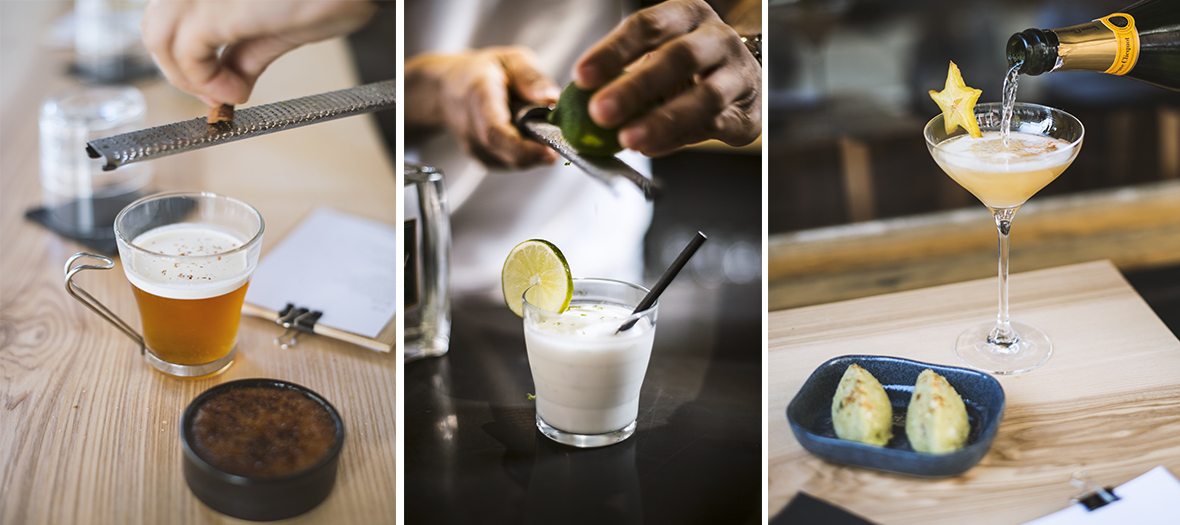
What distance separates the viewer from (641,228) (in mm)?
1539

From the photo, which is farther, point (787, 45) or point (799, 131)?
point (799, 131)

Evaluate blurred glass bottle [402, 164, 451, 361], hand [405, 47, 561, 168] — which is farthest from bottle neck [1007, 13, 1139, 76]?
blurred glass bottle [402, 164, 451, 361]

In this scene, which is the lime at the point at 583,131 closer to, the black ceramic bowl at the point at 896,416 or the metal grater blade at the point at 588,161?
the metal grater blade at the point at 588,161

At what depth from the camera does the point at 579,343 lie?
85 cm

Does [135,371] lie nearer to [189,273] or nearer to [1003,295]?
[189,273]

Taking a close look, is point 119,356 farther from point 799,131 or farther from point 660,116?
point 799,131

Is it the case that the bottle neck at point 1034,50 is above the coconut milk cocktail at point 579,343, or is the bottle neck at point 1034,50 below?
above

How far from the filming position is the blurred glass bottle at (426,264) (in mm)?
1010

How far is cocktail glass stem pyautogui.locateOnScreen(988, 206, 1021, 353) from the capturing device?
1068 mm

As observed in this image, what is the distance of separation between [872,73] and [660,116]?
2144mm

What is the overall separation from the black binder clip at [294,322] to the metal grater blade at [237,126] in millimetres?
267

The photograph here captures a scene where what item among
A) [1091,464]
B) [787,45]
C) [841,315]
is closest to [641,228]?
[841,315]

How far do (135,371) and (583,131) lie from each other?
64 cm

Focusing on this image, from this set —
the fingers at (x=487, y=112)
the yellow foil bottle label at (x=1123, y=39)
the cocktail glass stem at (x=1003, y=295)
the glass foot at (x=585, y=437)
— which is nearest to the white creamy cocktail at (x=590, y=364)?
the glass foot at (x=585, y=437)
